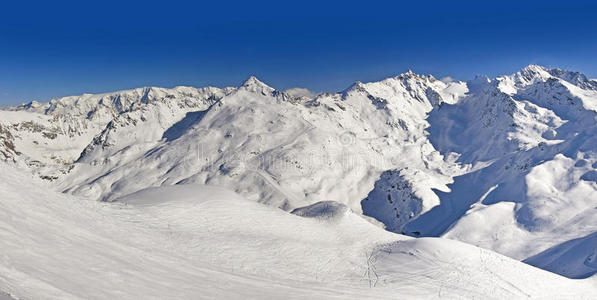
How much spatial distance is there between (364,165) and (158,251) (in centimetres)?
15742

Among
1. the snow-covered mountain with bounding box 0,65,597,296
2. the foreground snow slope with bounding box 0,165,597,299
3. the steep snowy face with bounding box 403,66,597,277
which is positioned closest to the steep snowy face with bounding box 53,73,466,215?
the snow-covered mountain with bounding box 0,65,597,296

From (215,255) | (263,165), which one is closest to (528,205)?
(263,165)

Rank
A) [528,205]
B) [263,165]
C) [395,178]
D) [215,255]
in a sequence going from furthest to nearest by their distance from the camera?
[263,165]
[395,178]
[528,205]
[215,255]

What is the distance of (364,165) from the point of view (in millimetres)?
173625

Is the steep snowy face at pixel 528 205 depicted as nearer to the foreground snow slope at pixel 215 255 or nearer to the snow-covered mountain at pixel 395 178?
the snow-covered mountain at pixel 395 178

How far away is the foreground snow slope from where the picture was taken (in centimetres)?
1369

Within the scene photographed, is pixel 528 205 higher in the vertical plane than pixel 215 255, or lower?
lower

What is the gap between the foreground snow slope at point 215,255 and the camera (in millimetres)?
13688

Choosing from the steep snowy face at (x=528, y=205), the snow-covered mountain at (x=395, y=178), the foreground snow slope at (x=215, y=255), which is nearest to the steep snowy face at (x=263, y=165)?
the snow-covered mountain at (x=395, y=178)

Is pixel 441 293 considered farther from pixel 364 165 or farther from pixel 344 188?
pixel 364 165

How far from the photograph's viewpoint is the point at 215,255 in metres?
23.3

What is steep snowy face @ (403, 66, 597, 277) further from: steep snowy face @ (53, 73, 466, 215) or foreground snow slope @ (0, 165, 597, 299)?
foreground snow slope @ (0, 165, 597, 299)

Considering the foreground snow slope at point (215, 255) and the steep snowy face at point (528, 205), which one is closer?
the foreground snow slope at point (215, 255)

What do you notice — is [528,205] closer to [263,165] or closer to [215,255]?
[263,165]
